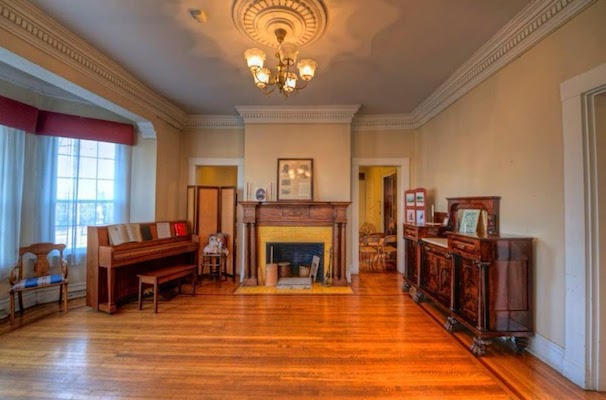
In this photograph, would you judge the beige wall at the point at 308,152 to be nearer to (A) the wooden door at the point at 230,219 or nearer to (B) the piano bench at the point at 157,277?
(A) the wooden door at the point at 230,219

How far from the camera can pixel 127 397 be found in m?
1.86

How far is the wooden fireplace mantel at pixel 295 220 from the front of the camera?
441 cm

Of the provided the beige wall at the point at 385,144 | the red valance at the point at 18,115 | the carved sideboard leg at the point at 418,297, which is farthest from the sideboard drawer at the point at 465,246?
the red valance at the point at 18,115

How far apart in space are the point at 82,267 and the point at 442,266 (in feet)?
16.4

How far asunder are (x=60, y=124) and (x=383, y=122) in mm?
5124

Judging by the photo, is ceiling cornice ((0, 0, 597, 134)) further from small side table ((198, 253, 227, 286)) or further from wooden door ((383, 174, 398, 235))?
small side table ((198, 253, 227, 286))

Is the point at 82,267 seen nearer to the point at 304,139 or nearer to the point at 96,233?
the point at 96,233

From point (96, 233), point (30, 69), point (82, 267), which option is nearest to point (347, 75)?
point (30, 69)

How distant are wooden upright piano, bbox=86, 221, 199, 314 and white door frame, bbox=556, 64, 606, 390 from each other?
4.50 m

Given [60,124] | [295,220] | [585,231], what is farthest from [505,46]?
[60,124]

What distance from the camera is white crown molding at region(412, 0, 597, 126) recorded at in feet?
6.87

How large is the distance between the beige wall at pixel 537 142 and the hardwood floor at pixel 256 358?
0.77 meters

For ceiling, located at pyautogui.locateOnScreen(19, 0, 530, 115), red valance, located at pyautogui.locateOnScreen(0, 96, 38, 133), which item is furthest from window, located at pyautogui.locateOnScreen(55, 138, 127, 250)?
ceiling, located at pyautogui.locateOnScreen(19, 0, 530, 115)

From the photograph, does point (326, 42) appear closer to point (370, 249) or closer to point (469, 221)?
point (469, 221)
